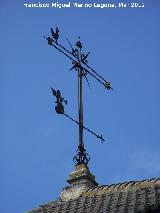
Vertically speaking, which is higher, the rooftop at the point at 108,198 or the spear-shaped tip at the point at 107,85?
the spear-shaped tip at the point at 107,85

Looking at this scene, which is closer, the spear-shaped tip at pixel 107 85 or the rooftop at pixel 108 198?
the rooftop at pixel 108 198

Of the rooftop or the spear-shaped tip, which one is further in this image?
the spear-shaped tip

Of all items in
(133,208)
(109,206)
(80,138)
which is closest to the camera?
(133,208)

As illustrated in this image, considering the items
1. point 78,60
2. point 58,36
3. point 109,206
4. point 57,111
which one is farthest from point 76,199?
point 58,36

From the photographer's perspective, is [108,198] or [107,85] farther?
[107,85]

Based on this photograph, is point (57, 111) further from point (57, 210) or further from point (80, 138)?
point (57, 210)

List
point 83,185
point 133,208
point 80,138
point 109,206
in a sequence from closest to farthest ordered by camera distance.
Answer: point 133,208
point 109,206
point 83,185
point 80,138

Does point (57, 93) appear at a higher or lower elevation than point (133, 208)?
higher

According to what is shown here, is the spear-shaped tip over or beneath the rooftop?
over

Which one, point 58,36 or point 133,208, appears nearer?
point 133,208

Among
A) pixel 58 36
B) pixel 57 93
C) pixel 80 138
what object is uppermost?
pixel 58 36

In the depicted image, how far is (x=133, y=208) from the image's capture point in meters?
7.04

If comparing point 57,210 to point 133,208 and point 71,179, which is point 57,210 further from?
point 133,208

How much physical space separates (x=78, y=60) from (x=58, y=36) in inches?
35.1
